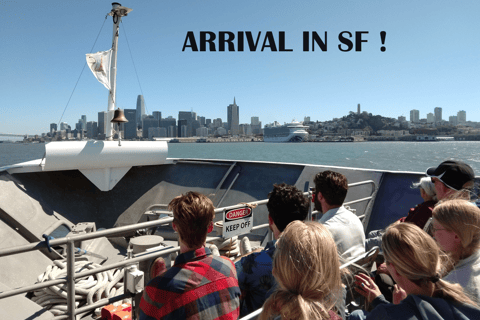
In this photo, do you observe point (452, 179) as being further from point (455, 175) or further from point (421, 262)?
point (421, 262)

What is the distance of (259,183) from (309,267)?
695cm

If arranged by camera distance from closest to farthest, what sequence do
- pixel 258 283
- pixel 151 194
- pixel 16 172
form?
pixel 258 283 → pixel 16 172 → pixel 151 194

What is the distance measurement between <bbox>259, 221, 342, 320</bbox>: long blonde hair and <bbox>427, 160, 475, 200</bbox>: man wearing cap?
2236 millimetres

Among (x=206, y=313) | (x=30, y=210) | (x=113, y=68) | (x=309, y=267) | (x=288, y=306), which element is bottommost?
(x=30, y=210)

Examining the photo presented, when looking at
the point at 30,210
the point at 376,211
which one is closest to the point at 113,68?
the point at 30,210

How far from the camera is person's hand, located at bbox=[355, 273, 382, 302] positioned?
1867mm

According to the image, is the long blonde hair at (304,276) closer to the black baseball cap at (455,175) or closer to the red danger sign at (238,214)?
the red danger sign at (238,214)

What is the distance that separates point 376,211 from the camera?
605 cm

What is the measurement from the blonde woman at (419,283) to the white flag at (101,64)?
1044cm

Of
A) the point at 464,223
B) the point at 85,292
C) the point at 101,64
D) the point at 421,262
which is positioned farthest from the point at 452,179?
the point at 101,64

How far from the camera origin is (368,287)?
1.91m

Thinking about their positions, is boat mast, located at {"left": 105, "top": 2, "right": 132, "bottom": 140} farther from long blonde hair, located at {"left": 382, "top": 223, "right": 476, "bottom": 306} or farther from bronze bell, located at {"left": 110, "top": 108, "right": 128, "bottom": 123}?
long blonde hair, located at {"left": 382, "top": 223, "right": 476, "bottom": 306}

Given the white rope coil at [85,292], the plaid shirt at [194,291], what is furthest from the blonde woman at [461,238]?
the white rope coil at [85,292]

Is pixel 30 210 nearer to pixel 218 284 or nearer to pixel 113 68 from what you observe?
pixel 113 68
